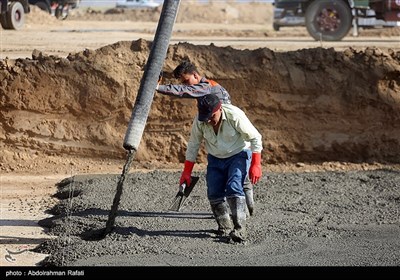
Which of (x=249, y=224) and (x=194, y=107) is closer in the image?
(x=249, y=224)

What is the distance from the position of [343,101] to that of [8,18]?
1402 centimetres

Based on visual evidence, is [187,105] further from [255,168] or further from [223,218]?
[255,168]

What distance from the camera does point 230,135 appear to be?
34.3 feet

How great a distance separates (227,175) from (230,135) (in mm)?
492

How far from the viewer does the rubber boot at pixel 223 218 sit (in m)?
10.6

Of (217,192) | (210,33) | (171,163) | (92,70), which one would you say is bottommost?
(210,33)

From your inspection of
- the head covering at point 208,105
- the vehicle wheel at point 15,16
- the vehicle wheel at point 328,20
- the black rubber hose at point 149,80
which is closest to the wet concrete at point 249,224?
the black rubber hose at point 149,80

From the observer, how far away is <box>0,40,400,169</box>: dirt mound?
52.8 ft

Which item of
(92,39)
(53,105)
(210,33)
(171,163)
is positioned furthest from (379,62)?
(210,33)

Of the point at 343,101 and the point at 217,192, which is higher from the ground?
the point at 217,192

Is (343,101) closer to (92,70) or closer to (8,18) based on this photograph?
(92,70)

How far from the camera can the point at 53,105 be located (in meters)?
16.2

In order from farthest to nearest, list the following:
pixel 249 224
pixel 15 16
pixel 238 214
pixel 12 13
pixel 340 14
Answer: pixel 15 16, pixel 12 13, pixel 340 14, pixel 249 224, pixel 238 214

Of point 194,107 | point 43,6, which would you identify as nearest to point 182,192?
point 194,107
